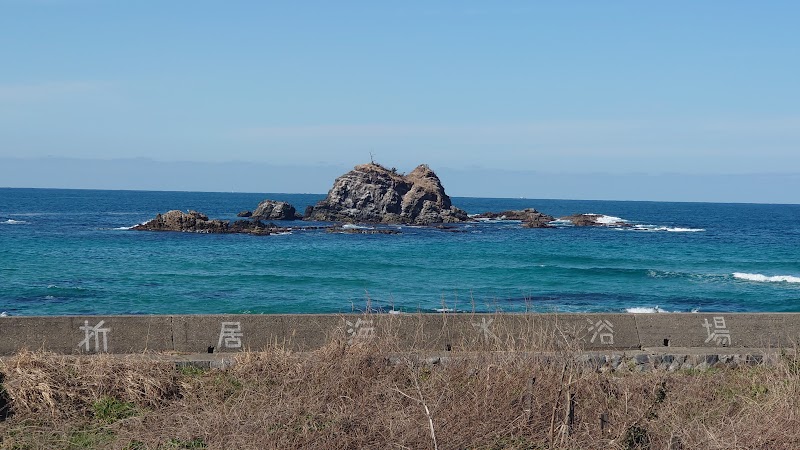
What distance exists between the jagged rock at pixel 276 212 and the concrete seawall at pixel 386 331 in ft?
204

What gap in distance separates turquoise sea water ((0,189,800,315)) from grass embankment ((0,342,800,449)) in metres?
7.09

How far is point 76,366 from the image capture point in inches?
340

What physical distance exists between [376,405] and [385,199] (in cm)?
6397

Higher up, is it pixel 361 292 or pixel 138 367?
pixel 138 367

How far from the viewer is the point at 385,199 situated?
71.8 m

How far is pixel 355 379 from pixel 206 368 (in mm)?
2653

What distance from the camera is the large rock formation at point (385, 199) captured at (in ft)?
233

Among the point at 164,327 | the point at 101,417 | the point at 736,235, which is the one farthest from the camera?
the point at 736,235

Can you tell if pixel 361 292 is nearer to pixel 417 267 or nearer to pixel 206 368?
pixel 417 267

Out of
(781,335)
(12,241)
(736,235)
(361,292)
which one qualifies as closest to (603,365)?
(781,335)

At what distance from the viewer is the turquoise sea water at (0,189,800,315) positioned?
25.5 m

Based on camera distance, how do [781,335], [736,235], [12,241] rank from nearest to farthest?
[781,335]
[12,241]
[736,235]

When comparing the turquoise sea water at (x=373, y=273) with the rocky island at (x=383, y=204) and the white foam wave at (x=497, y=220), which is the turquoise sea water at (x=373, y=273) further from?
the white foam wave at (x=497, y=220)

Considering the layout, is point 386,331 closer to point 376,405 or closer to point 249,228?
point 376,405
